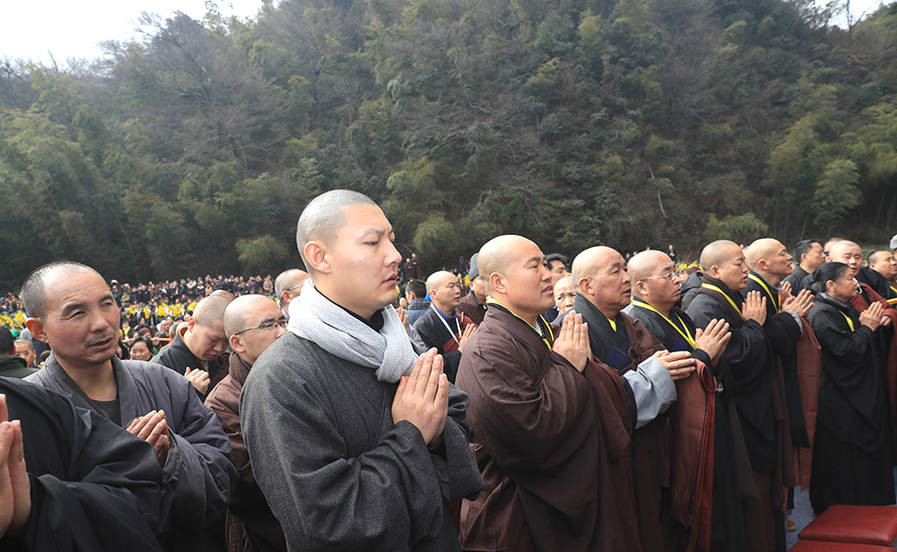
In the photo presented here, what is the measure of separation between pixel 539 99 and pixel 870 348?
30.7 metres

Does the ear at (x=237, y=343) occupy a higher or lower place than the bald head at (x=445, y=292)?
higher

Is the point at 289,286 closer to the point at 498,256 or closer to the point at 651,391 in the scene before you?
the point at 498,256

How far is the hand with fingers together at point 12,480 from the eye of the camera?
1140 mm

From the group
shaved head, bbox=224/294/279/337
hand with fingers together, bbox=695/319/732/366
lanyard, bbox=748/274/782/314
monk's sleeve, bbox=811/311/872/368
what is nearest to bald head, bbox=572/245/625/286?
hand with fingers together, bbox=695/319/732/366

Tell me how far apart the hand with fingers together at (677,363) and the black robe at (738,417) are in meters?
0.51

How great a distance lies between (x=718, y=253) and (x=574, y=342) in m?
1.73

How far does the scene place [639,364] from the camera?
2.91m

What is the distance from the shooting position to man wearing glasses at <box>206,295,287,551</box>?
2.36m

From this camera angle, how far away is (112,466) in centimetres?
146

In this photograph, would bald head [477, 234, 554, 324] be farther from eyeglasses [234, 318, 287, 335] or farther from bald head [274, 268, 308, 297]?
bald head [274, 268, 308, 297]

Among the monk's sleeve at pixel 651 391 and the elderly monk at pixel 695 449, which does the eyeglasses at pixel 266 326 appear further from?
the elderly monk at pixel 695 449

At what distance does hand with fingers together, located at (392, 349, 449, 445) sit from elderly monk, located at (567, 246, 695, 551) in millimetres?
1373

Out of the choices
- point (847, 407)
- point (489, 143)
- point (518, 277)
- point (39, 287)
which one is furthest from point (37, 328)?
point (489, 143)

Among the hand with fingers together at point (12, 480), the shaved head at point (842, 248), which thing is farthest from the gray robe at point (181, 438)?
the shaved head at point (842, 248)
